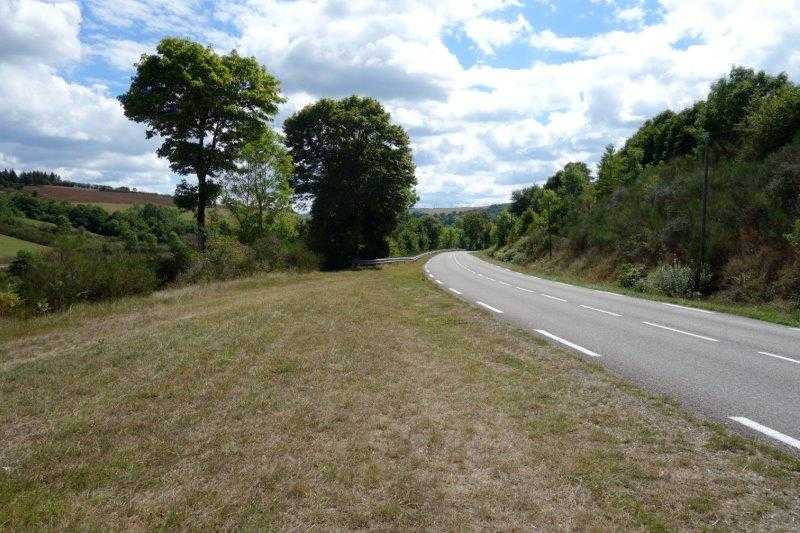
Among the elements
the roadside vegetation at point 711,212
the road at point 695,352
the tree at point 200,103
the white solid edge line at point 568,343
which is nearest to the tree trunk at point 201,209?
the tree at point 200,103

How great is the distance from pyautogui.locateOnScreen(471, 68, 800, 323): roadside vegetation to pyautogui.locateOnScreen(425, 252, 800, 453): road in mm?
2924

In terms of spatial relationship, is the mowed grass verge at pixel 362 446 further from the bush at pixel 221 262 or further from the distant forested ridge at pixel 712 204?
the bush at pixel 221 262

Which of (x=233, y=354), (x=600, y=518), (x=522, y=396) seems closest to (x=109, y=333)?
(x=233, y=354)

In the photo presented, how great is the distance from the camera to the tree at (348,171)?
40.5m

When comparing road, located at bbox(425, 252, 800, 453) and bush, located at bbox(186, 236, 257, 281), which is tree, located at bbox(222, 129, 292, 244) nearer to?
bush, located at bbox(186, 236, 257, 281)

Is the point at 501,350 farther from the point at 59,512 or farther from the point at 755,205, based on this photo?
the point at 755,205

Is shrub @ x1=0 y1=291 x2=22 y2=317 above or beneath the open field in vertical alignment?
beneath

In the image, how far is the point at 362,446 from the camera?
15.8 feet

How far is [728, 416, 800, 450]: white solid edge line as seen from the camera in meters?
4.75

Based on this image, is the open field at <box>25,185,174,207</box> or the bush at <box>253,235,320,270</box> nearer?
the bush at <box>253,235,320,270</box>

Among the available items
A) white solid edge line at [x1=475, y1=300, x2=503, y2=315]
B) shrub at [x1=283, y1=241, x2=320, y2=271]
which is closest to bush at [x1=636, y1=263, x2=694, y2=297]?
white solid edge line at [x1=475, y1=300, x2=503, y2=315]

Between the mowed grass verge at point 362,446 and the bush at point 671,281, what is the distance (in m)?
14.8

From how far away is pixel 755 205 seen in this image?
2119 cm

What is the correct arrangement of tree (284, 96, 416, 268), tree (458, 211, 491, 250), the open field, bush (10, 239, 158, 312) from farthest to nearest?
tree (458, 211, 491, 250) → the open field → tree (284, 96, 416, 268) → bush (10, 239, 158, 312)
